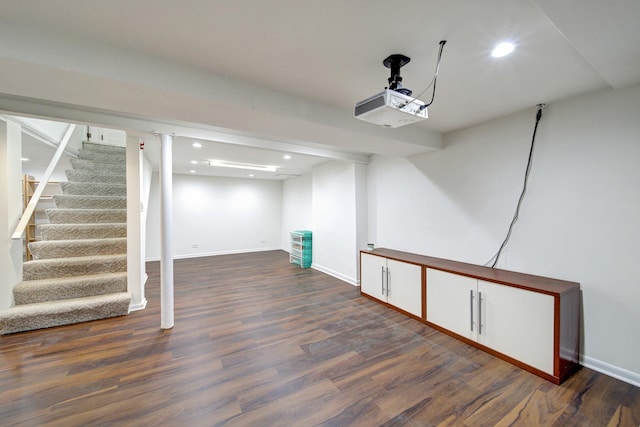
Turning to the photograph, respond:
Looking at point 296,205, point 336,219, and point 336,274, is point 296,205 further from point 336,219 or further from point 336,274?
point 336,274

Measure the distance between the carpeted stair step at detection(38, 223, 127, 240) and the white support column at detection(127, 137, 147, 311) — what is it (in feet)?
2.62

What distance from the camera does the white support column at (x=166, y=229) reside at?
290 centimetres

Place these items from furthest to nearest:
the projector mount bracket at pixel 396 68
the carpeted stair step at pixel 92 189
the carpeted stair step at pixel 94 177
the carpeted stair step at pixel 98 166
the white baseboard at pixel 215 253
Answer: the white baseboard at pixel 215 253
the carpeted stair step at pixel 98 166
the carpeted stair step at pixel 94 177
the carpeted stair step at pixel 92 189
the projector mount bracket at pixel 396 68

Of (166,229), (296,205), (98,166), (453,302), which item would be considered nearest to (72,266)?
(166,229)

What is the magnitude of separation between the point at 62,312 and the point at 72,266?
0.74m

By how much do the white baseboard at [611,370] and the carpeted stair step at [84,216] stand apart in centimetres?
614

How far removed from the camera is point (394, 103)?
164 cm

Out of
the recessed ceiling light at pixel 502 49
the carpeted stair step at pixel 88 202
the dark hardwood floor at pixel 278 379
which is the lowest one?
the dark hardwood floor at pixel 278 379

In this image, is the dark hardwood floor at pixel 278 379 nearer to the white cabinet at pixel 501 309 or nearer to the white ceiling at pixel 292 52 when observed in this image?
the white cabinet at pixel 501 309

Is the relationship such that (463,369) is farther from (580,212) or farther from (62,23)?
(62,23)

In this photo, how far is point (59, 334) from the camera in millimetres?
2762

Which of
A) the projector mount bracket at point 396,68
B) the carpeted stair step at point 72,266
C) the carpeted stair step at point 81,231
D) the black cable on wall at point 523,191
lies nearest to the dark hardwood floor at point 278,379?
the carpeted stair step at point 72,266

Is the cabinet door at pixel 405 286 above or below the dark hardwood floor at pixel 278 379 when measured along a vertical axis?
above

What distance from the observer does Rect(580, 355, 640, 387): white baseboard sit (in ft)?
6.50
